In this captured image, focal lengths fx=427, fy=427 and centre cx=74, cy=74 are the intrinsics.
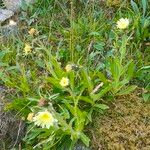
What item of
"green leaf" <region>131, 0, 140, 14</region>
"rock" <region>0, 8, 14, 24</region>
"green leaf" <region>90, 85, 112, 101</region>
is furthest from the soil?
"rock" <region>0, 8, 14, 24</region>

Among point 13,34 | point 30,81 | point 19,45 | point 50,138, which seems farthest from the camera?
point 13,34

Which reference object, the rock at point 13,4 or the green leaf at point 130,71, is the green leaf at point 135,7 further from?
the rock at point 13,4

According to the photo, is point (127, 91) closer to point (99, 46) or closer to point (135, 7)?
point (99, 46)

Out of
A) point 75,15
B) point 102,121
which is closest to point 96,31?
point 75,15

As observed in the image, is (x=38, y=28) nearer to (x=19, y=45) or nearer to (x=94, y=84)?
(x=19, y=45)

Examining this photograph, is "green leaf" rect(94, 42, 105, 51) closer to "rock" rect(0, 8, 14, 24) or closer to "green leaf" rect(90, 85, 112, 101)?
"green leaf" rect(90, 85, 112, 101)

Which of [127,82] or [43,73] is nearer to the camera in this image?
[127,82]

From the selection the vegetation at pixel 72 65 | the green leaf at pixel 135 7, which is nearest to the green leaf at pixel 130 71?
the vegetation at pixel 72 65
